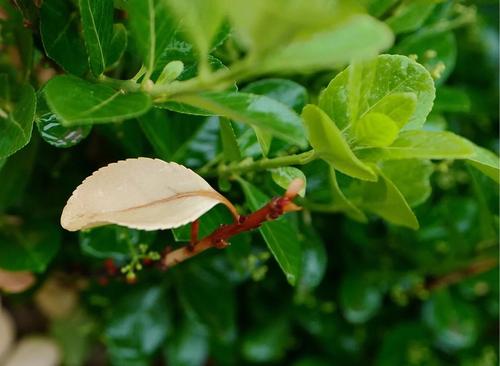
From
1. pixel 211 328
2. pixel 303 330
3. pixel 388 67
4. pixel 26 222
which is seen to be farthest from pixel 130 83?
pixel 303 330

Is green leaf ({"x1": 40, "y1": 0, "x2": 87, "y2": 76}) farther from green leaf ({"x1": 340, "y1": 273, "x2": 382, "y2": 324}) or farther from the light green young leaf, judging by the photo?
green leaf ({"x1": 340, "y1": 273, "x2": 382, "y2": 324})

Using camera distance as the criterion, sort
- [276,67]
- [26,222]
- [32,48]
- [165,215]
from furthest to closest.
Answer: [26,222] < [32,48] < [165,215] < [276,67]

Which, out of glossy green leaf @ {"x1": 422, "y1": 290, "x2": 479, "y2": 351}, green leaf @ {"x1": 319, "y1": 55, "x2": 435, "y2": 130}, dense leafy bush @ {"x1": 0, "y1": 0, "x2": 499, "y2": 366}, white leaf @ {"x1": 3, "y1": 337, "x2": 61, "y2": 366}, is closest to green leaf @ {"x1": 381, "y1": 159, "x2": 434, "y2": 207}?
dense leafy bush @ {"x1": 0, "y1": 0, "x2": 499, "y2": 366}

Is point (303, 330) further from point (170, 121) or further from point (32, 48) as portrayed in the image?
point (32, 48)

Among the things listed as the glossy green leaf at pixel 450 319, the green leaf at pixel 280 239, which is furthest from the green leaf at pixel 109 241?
the glossy green leaf at pixel 450 319

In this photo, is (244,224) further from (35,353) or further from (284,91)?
(35,353)

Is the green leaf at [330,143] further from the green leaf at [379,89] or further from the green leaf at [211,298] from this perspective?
the green leaf at [211,298]
